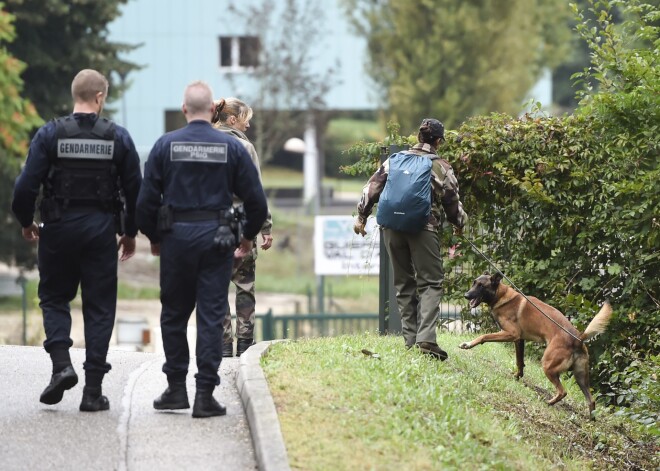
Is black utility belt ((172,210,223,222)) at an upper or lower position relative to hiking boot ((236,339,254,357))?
upper

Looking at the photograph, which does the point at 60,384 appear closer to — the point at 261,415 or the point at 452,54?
the point at 261,415

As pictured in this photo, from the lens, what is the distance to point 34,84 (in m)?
33.0

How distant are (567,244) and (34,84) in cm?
2308

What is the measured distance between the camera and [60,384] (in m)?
8.00

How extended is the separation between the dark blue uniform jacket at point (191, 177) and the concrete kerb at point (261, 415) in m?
1.17

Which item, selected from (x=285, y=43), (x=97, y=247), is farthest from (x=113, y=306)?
(x=285, y=43)

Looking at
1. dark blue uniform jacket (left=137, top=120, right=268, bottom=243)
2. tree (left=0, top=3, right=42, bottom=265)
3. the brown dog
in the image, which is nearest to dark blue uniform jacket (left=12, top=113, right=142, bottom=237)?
dark blue uniform jacket (left=137, top=120, right=268, bottom=243)

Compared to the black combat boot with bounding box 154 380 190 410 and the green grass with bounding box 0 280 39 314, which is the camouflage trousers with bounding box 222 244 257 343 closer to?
the black combat boot with bounding box 154 380 190 410

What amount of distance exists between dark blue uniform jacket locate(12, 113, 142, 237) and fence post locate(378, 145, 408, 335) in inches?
167

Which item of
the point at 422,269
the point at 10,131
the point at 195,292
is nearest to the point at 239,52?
the point at 10,131

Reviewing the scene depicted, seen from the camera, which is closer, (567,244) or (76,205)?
(76,205)

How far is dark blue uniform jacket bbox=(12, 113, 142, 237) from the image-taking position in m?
7.82

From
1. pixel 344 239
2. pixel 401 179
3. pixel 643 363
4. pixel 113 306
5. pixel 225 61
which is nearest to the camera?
pixel 113 306

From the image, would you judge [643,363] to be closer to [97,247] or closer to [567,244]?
[567,244]
